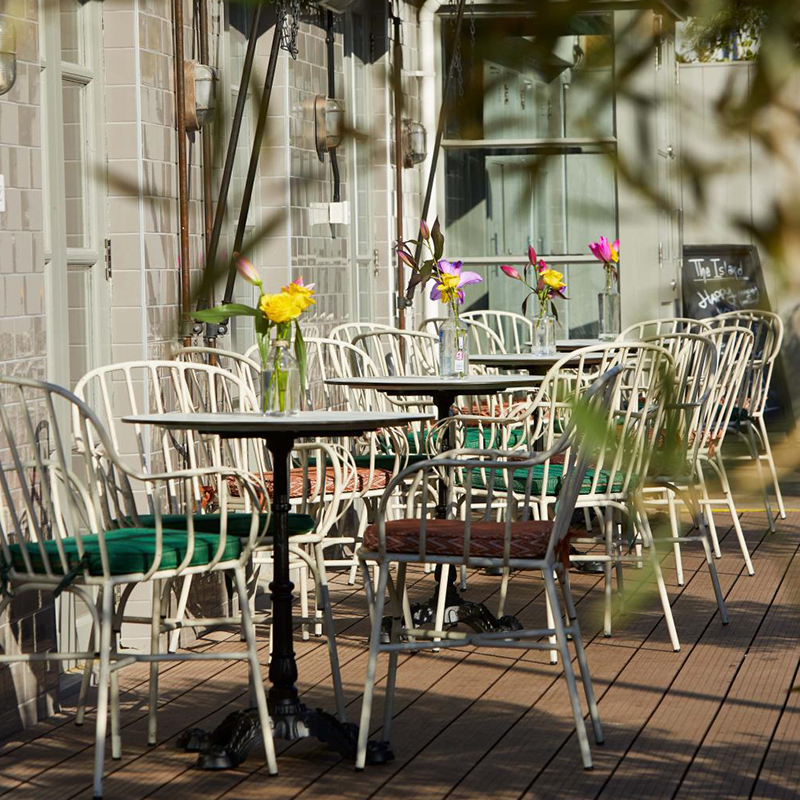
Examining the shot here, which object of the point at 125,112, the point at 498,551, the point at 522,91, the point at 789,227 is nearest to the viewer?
the point at 789,227

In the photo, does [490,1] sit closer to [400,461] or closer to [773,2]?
[773,2]

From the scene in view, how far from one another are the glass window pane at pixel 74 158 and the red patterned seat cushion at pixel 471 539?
1.46 metres

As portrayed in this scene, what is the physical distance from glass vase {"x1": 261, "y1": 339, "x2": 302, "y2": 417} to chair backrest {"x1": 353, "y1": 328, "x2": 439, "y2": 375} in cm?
185

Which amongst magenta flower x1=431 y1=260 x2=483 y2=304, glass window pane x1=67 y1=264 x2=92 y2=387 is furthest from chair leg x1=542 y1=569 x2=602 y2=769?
magenta flower x1=431 y1=260 x2=483 y2=304

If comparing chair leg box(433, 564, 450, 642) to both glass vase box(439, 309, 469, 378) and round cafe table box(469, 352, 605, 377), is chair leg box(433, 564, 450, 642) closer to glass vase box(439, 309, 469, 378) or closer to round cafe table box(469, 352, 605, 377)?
glass vase box(439, 309, 469, 378)

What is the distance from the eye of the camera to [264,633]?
15.0 ft

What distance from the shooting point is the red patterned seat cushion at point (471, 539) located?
318 centimetres

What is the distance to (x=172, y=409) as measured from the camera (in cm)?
466

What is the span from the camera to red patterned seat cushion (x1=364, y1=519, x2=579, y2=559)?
125 inches

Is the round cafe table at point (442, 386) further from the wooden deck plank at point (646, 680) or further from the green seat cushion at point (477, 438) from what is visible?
the wooden deck plank at point (646, 680)

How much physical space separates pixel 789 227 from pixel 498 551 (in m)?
2.71

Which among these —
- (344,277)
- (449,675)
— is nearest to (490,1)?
(449,675)

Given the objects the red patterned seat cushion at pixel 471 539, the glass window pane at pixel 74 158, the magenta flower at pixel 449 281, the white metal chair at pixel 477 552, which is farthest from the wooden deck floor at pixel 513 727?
the glass window pane at pixel 74 158

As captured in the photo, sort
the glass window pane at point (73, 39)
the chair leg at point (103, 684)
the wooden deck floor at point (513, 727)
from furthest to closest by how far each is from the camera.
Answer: the glass window pane at point (73, 39) < the wooden deck floor at point (513, 727) < the chair leg at point (103, 684)
